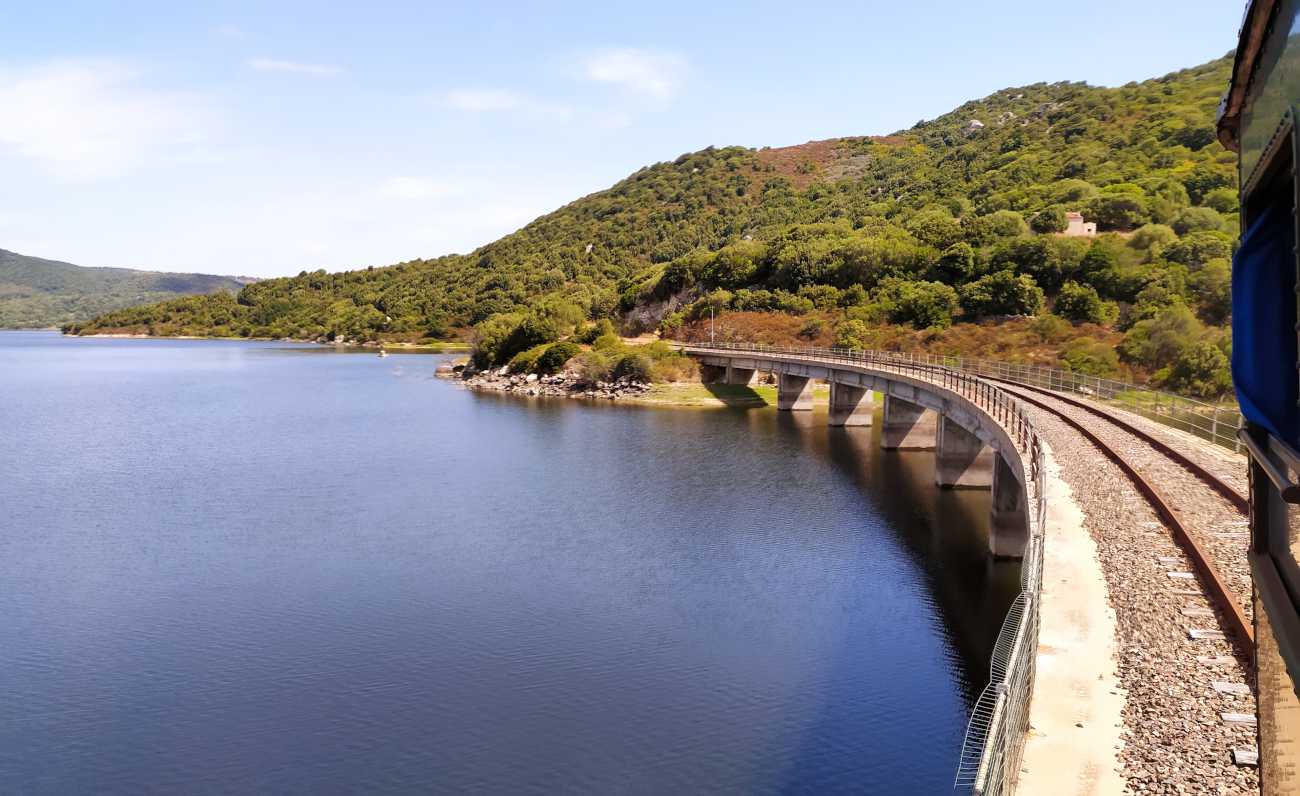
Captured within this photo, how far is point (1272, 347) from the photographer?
299 inches

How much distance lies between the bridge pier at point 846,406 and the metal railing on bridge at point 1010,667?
21.6 m

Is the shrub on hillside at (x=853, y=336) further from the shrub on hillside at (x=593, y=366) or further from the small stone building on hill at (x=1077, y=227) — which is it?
the shrub on hillside at (x=593, y=366)

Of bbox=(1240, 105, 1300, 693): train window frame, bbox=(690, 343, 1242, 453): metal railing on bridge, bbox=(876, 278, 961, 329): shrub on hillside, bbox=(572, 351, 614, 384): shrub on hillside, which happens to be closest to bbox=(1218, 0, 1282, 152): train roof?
bbox=(1240, 105, 1300, 693): train window frame

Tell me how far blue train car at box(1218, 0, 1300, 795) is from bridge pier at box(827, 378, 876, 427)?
6256 cm

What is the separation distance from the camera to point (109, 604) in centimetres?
2909

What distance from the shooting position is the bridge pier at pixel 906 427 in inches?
2346

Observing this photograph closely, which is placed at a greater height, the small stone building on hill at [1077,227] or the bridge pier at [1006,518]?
the small stone building on hill at [1077,227]

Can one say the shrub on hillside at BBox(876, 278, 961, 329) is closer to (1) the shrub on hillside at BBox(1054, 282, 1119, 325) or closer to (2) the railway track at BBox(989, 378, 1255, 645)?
(1) the shrub on hillside at BBox(1054, 282, 1119, 325)

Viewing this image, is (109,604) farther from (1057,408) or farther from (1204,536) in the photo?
(1057,408)

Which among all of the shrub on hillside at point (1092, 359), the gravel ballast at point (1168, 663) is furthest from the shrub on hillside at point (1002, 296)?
the gravel ballast at point (1168, 663)

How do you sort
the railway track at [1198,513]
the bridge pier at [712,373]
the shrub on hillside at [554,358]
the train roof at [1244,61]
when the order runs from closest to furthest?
the train roof at [1244,61] < the railway track at [1198,513] < the bridge pier at [712,373] < the shrub on hillside at [554,358]

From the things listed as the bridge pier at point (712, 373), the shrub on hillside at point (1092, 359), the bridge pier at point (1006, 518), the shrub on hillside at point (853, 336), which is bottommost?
the bridge pier at point (1006, 518)

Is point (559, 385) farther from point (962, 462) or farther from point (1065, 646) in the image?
point (1065, 646)

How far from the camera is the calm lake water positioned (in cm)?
1983
